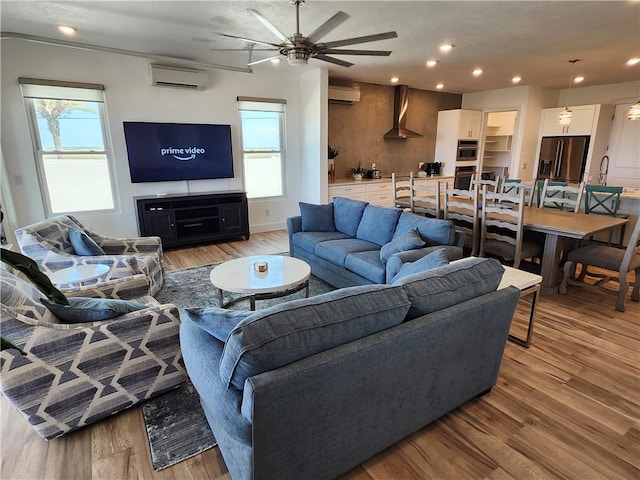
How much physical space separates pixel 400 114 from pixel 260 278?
5.21 m

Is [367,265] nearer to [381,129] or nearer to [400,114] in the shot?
[381,129]

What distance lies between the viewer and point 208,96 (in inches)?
199

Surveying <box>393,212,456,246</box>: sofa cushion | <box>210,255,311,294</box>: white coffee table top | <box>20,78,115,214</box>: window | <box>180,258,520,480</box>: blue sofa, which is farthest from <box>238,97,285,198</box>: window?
<box>180,258,520,480</box>: blue sofa

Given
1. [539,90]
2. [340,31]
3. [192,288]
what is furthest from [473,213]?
[539,90]

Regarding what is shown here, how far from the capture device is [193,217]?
5008 mm

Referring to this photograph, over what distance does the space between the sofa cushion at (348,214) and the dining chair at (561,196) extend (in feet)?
7.19

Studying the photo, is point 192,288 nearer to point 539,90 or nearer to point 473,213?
point 473,213

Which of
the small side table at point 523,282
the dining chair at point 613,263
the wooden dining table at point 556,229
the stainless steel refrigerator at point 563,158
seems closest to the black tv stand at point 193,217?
the wooden dining table at point 556,229

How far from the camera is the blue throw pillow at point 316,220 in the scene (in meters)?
4.05

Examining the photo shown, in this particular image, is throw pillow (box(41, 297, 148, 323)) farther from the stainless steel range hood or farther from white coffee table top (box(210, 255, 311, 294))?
the stainless steel range hood

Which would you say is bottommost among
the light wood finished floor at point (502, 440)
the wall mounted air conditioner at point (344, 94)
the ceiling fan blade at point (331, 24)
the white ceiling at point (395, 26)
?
the light wood finished floor at point (502, 440)

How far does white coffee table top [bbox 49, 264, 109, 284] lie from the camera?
2.47 metres

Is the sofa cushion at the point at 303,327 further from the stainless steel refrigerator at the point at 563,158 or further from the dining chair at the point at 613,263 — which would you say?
the stainless steel refrigerator at the point at 563,158

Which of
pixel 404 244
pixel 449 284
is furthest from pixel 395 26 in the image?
pixel 449 284
